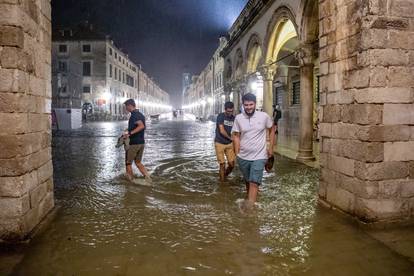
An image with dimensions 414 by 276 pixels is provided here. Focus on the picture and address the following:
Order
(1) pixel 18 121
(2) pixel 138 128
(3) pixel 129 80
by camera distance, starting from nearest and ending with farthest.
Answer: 1. (1) pixel 18 121
2. (2) pixel 138 128
3. (3) pixel 129 80

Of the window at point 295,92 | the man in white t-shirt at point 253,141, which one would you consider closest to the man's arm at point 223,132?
the man in white t-shirt at point 253,141

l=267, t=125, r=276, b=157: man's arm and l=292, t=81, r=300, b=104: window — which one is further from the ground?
l=292, t=81, r=300, b=104: window

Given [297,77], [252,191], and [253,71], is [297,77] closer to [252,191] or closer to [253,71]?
[253,71]

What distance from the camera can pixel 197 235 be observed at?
14.5ft

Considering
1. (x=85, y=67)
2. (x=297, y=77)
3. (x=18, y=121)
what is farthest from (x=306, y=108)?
(x=85, y=67)

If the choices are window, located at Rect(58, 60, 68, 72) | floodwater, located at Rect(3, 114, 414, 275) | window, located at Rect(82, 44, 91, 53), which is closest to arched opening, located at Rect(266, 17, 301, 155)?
floodwater, located at Rect(3, 114, 414, 275)

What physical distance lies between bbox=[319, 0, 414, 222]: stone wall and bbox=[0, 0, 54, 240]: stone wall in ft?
14.4

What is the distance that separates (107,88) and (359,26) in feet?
150

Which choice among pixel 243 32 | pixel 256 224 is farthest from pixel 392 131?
pixel 243 32

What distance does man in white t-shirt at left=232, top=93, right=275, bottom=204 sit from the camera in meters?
5.38

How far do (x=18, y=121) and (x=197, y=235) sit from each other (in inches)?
102

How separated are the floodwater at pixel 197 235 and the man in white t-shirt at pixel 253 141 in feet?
1.89

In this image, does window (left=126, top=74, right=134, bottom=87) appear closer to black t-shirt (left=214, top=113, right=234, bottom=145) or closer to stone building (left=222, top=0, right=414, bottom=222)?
black t-shirt (left=214, top=113, right=234, bottom=145)

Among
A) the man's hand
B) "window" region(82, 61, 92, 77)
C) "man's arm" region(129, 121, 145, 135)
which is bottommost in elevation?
the man's hand
